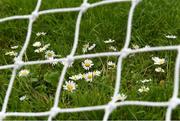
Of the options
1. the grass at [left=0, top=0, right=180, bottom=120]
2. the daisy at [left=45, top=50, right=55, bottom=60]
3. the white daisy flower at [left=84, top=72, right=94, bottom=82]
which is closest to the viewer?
the grass at [left=0, top=0, right=180, bottom=120]

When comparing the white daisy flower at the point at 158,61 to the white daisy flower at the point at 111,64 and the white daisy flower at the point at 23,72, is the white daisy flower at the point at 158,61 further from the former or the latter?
the white daisy flower at the point at 23,72

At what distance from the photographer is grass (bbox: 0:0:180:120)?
5.31 ft

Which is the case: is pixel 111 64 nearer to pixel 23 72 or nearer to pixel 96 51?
pixel 96 51

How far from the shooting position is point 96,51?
6.39 ft

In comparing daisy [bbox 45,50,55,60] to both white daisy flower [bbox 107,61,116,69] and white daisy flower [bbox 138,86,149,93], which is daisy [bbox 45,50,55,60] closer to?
white daisy flower [bbox 107,61,116,69]

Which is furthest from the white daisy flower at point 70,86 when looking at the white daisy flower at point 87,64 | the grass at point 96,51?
the white daisy flower at point 87,64

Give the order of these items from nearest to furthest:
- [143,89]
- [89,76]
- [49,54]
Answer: [143,89]
[89,76]
[49,54]

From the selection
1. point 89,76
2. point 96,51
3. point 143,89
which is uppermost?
point 96,51

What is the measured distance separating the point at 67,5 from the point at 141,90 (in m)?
0.63

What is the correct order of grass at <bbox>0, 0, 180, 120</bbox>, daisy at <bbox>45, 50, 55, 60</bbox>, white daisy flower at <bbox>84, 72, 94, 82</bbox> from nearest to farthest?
grass at <bbox>0, 0, 180, 120</bbox>
white daisy flower at <bbox>84, 72, 94, 82</bbox>
daisy at <bbox>45, 50, 55, 60</bbox>

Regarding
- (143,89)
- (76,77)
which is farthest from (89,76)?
(143,89)

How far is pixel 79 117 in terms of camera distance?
5.18 ft

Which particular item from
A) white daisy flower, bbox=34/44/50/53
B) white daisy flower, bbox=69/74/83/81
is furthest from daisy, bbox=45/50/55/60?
white daisy flower, bbox=69/74/83/81

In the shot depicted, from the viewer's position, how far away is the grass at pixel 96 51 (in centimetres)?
162
